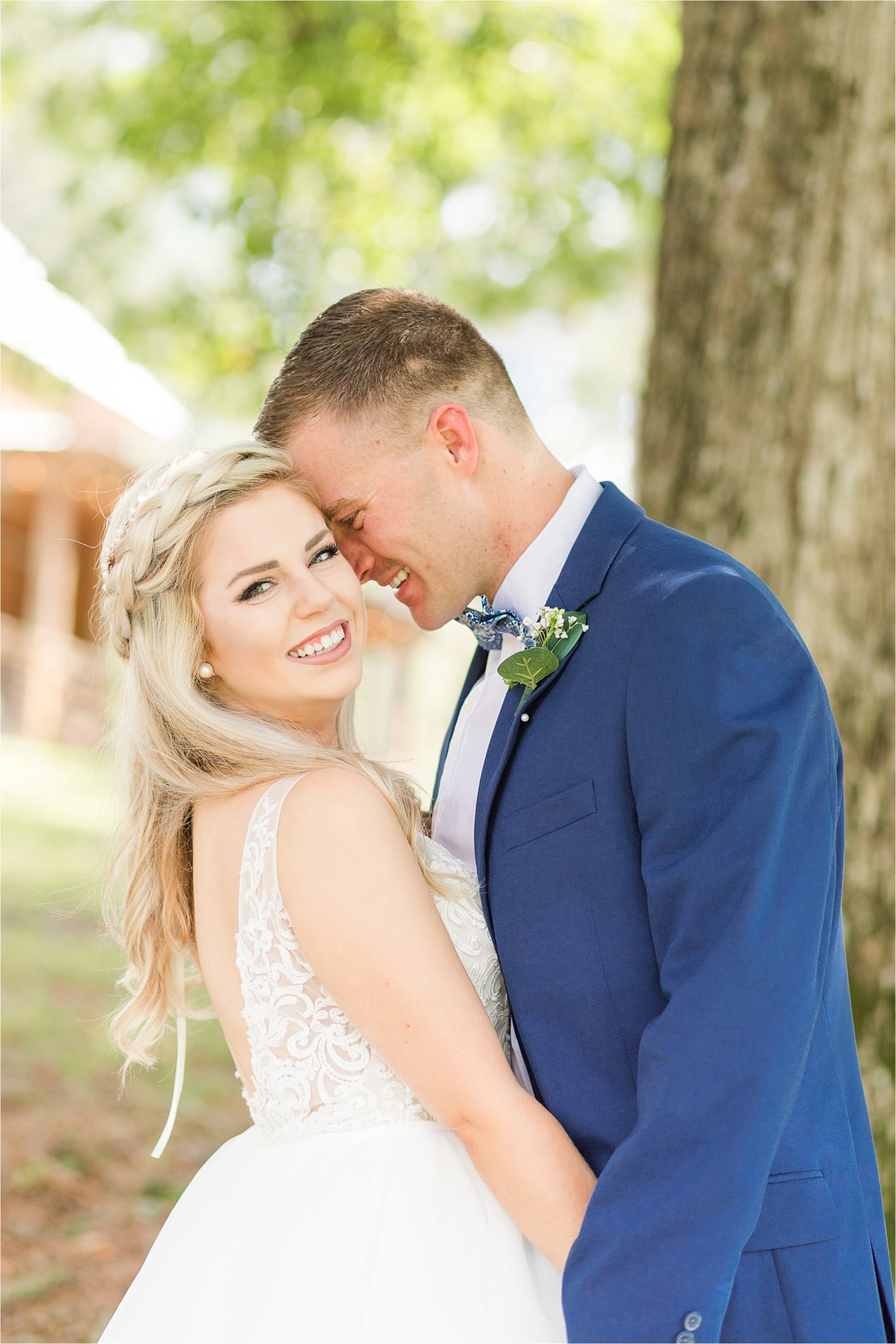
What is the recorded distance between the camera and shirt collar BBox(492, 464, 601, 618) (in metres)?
2.57

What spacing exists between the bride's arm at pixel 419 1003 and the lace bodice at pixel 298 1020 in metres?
0.07

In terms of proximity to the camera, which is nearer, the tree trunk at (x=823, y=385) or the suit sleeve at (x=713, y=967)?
the suit sleeve at (x=713, y=967)

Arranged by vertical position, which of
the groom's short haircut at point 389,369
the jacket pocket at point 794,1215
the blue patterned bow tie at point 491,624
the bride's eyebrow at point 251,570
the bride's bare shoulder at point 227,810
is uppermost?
the groom's short haircut at point 389,369

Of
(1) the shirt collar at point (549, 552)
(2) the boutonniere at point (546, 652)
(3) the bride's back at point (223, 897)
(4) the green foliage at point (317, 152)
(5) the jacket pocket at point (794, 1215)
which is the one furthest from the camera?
(4) the green foliage at point (317, 152)

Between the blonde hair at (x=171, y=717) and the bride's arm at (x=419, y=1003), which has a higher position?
the blonde hair at (x=171, y=717)

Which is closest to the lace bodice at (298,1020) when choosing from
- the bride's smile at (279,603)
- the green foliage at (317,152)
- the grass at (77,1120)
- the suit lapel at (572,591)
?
the suit lapel at (572,591)

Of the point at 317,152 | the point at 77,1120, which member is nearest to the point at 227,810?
the point at 77,1120

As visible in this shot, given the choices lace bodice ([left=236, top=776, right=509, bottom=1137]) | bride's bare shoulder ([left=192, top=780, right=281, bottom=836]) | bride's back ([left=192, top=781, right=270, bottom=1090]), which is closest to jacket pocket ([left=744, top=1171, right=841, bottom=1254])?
lace bodice ([left=236, top=776, right=509, bottom=1137])

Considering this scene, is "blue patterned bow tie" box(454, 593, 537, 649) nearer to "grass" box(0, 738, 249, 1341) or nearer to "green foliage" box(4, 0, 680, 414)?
"grass" box(0, 738, 249, 1341)

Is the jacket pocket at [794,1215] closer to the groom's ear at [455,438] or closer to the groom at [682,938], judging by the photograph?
the groom at [682,938]

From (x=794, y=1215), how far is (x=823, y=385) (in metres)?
2.44

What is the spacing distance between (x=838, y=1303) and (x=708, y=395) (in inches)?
100

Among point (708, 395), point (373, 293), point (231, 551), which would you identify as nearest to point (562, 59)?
point (708, 395)

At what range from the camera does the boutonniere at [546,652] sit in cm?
218
